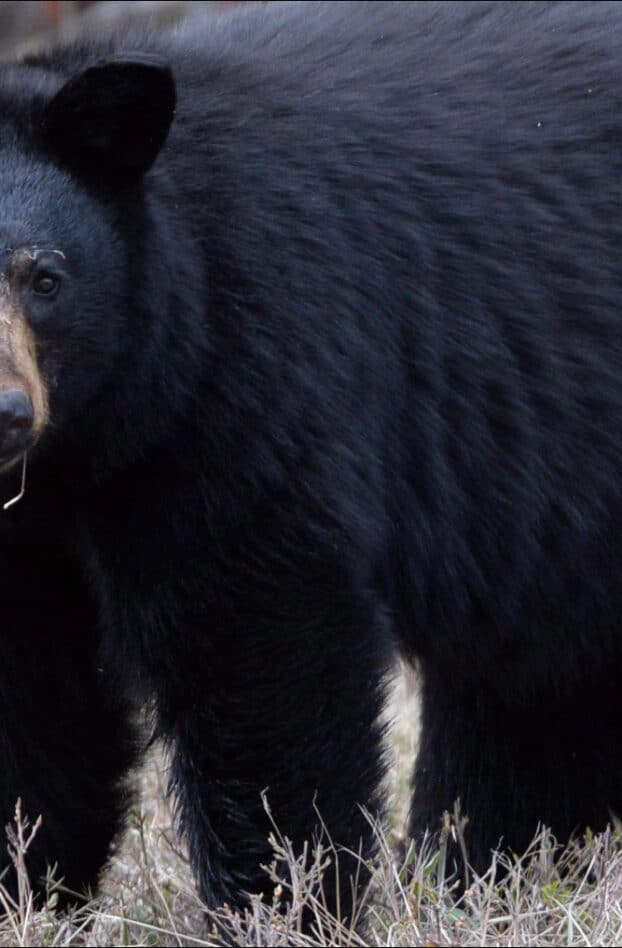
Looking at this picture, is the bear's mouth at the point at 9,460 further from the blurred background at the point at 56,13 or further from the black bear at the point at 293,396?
the blurred background at the point at 56,13

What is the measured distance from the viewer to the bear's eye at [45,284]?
13.6ft

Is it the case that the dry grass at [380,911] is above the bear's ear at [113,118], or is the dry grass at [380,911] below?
below

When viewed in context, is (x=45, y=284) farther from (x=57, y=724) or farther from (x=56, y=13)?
(x=56, y=13)

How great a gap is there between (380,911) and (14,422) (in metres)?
1.51

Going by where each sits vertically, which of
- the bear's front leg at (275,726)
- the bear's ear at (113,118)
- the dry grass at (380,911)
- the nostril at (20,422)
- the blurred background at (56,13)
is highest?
the bear's ear at (113,118)

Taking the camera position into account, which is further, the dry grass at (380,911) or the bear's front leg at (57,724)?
the bear's front leg at (57,724)

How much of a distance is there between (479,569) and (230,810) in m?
0.88

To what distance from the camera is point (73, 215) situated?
4.24 m

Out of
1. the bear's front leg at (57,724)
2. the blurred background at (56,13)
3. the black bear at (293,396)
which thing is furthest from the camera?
the blurred background at (56,13)

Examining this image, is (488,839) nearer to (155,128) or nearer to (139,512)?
(139,512)

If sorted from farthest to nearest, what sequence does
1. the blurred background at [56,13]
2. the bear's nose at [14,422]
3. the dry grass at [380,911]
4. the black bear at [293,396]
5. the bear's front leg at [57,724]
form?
the blurred background at [56,13] < the bear's front leg at [57,724] < the black bear at [293,396] < the dry grass at [380,911] < the bear's nose at [14,422]

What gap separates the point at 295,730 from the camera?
4477 mm

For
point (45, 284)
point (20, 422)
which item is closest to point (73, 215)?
point (45, 284)

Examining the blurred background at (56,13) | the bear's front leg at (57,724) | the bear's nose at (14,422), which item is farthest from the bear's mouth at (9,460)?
the blurred background at (56,13)
